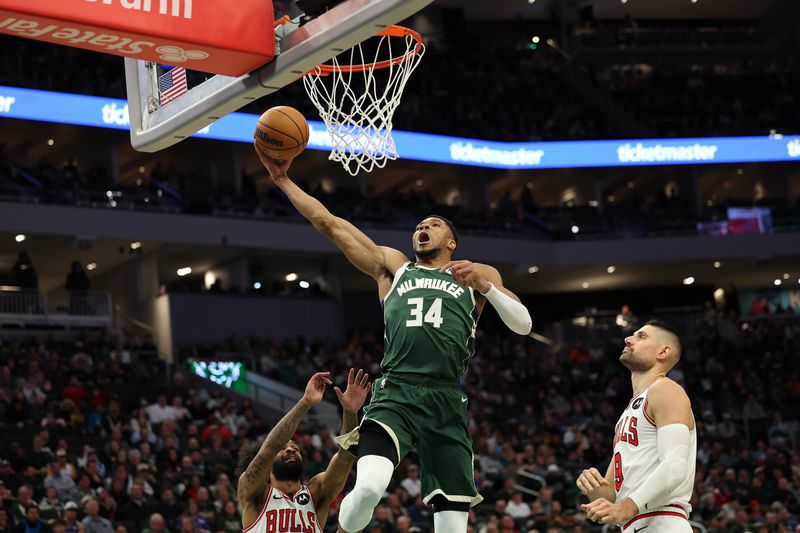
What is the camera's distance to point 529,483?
18.6 meters

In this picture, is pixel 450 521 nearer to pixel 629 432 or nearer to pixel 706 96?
pixel 629 432

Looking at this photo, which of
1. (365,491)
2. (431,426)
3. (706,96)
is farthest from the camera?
(706,96)

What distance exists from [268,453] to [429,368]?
3.72 ft

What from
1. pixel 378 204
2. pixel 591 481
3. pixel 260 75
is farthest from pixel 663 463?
pixel 378 204

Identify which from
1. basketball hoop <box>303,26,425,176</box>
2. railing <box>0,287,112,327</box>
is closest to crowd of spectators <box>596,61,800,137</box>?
railing <box>0,287,112,327</box>

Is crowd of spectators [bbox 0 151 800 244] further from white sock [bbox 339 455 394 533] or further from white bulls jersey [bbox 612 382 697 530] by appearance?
white bulls jersey [bbox 612 382 697 530]

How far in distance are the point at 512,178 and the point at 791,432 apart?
14.3 meters

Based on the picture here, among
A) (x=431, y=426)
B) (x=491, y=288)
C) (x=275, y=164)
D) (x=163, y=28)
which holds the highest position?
(x=163, y=28)

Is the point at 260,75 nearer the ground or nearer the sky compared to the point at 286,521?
nearer the sky

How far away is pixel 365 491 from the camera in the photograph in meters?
5.86

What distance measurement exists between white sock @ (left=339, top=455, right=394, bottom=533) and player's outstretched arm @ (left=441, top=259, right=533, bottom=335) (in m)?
0.95

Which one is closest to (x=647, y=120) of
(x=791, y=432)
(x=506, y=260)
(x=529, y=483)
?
(x=506, y=260)

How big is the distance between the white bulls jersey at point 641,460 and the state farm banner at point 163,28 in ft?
8.50

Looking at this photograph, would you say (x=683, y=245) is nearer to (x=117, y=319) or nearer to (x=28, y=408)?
(x=117, y=319)
